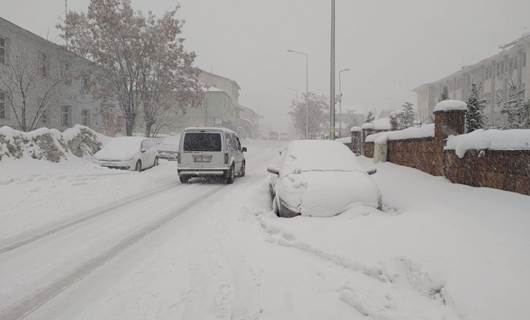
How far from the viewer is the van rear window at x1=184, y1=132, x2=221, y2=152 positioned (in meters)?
13.6

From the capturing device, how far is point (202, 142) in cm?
1366

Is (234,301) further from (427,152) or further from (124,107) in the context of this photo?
(124,107)

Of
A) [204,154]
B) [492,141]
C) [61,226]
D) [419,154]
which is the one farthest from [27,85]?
[492,141]

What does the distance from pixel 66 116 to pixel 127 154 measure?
18.2 metres

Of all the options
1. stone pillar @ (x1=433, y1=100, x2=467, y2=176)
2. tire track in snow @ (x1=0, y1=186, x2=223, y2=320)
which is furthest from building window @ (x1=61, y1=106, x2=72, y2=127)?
stone pillar @ (x1=433, y1=100, x2=467, y2=176)

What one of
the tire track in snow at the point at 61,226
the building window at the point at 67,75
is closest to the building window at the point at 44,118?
the building window at the point at 67,75

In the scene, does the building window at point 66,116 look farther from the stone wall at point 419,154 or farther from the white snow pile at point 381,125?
the stone wall at point 419,154

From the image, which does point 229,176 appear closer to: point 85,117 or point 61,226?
point 61,226

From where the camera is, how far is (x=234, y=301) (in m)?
3.72

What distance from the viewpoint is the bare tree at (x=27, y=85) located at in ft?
73.8

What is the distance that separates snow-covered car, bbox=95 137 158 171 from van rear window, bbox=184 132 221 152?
167 inches

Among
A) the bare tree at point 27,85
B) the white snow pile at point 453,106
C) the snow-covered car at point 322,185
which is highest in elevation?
the bare tree at point 27,85

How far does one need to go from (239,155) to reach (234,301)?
12.4 m

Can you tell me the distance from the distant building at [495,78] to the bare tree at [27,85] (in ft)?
96.1
